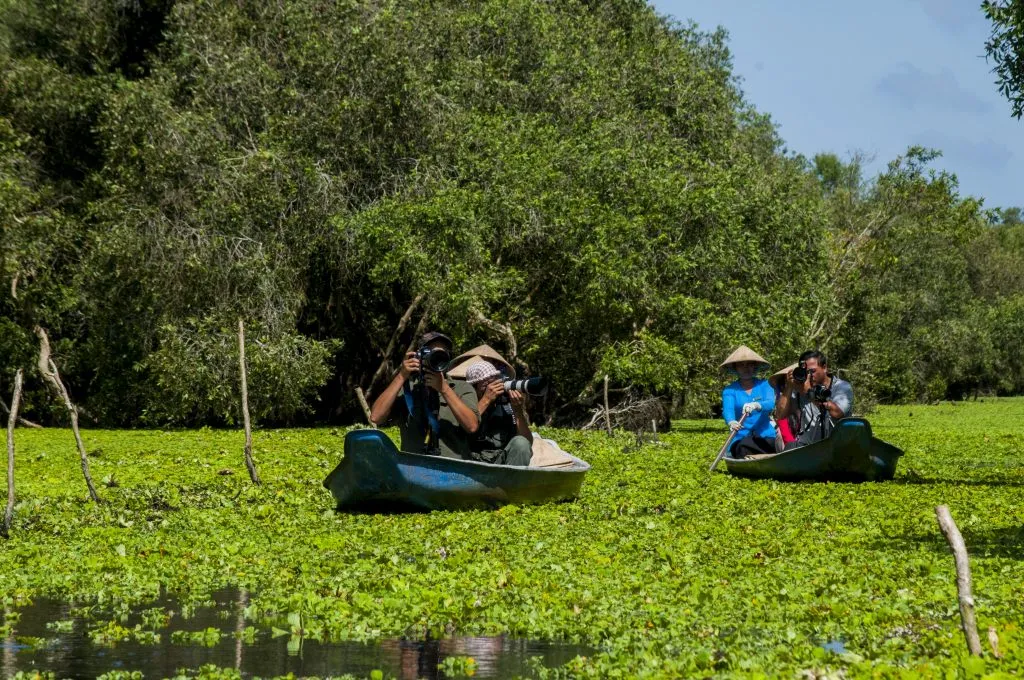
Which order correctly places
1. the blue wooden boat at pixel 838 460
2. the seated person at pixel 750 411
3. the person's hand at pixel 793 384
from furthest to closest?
the seated person at pixel 750 411 < the person's hand at pixel 793 384 < the blue wooden boat at pixel 838 460

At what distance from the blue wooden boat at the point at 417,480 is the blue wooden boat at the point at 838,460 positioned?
12.9 ft

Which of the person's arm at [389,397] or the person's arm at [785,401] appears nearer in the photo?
the person's arm at [389,397]

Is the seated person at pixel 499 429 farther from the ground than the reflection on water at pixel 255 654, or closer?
farther from the ground

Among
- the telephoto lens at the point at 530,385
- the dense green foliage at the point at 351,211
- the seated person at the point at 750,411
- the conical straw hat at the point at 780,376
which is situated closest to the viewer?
the telephoto lens at the point at 530,385

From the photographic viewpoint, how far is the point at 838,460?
16391 mm

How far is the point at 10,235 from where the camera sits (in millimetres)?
26703

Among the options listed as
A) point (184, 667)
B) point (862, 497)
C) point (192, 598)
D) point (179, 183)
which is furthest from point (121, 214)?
point (184, 667)

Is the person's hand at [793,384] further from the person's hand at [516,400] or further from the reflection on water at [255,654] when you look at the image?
the reflection on water at [255,654]

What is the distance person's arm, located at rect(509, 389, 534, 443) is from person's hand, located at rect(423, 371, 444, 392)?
0.78 m

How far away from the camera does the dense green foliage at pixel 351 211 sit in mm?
26797

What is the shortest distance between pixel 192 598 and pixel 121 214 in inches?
Result: 770

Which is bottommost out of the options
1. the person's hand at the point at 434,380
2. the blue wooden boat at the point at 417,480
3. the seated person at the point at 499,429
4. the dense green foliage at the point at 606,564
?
the dense green foliage at the point at 606,564

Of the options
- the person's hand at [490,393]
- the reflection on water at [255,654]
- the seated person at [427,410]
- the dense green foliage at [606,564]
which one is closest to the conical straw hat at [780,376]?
the dense green foliage at [606,564]

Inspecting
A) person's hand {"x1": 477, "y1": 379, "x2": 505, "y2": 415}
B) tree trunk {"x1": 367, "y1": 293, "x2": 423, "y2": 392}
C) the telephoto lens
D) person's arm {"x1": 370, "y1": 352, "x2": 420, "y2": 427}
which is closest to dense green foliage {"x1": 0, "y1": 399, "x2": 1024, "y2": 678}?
person's arm {"x1": 370, "y1": 352, "x2": 420, "y2": 427}
